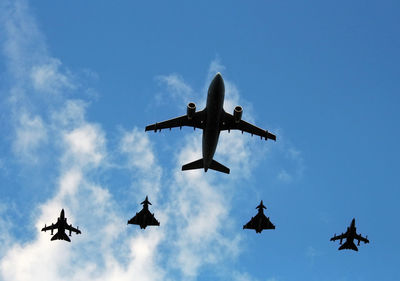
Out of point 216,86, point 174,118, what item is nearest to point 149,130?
point 174,118

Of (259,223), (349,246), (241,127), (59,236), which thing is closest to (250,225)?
(259,223)

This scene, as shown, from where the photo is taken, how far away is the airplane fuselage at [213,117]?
59.0m

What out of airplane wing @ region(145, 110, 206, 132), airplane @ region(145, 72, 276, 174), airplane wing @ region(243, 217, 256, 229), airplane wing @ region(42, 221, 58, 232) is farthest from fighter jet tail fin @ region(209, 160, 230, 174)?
airplane wing @ region(42, 221, 58, 232)

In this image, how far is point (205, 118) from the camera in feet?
212

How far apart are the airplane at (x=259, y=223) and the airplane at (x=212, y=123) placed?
6.11m

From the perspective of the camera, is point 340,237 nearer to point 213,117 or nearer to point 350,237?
point 350,237

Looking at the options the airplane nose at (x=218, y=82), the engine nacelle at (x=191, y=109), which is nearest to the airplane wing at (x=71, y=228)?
the engine nacelle at (x=191, y=109)

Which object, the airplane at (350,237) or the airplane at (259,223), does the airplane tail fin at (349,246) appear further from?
the airplane at (259,223)

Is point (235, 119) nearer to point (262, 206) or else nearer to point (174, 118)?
point (174, 118)

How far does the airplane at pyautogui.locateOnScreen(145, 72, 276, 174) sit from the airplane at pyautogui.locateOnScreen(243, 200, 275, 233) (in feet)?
20.0

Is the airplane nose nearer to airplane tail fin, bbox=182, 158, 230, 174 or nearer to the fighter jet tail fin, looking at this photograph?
airplane tail fin, bbox=182, 158, 230, 174

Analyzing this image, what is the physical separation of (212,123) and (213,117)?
89 cm

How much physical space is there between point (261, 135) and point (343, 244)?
51.5ft

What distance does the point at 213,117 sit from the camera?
204 feet
